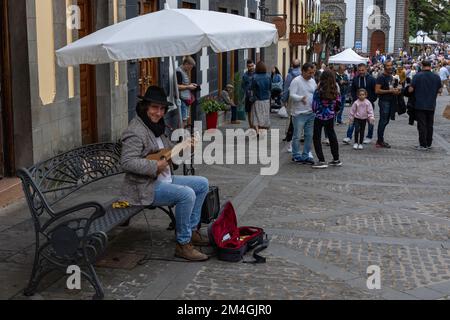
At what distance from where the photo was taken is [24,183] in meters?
4.86

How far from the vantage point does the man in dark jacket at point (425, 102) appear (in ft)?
43.1

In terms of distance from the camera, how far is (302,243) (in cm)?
636

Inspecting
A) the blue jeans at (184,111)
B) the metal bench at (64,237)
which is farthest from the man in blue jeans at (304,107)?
the metal bench at (64,237)

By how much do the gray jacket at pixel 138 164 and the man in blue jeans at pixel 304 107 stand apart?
568cm

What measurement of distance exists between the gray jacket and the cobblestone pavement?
23.1 inches

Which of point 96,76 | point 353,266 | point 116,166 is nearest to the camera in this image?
point 353,266

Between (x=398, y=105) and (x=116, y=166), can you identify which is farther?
(x=398, y=105)

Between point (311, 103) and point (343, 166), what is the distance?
1171 millimetres

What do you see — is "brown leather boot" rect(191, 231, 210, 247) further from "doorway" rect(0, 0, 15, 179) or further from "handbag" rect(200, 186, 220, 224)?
"doorway" rect(0, 0, 15, 179)

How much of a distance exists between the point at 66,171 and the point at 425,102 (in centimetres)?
897

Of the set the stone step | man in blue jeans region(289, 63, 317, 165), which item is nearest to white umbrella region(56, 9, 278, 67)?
the stone step

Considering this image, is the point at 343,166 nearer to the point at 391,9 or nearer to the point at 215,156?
the point at 215,156

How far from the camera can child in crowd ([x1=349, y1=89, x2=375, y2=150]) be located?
13109 millimetres
